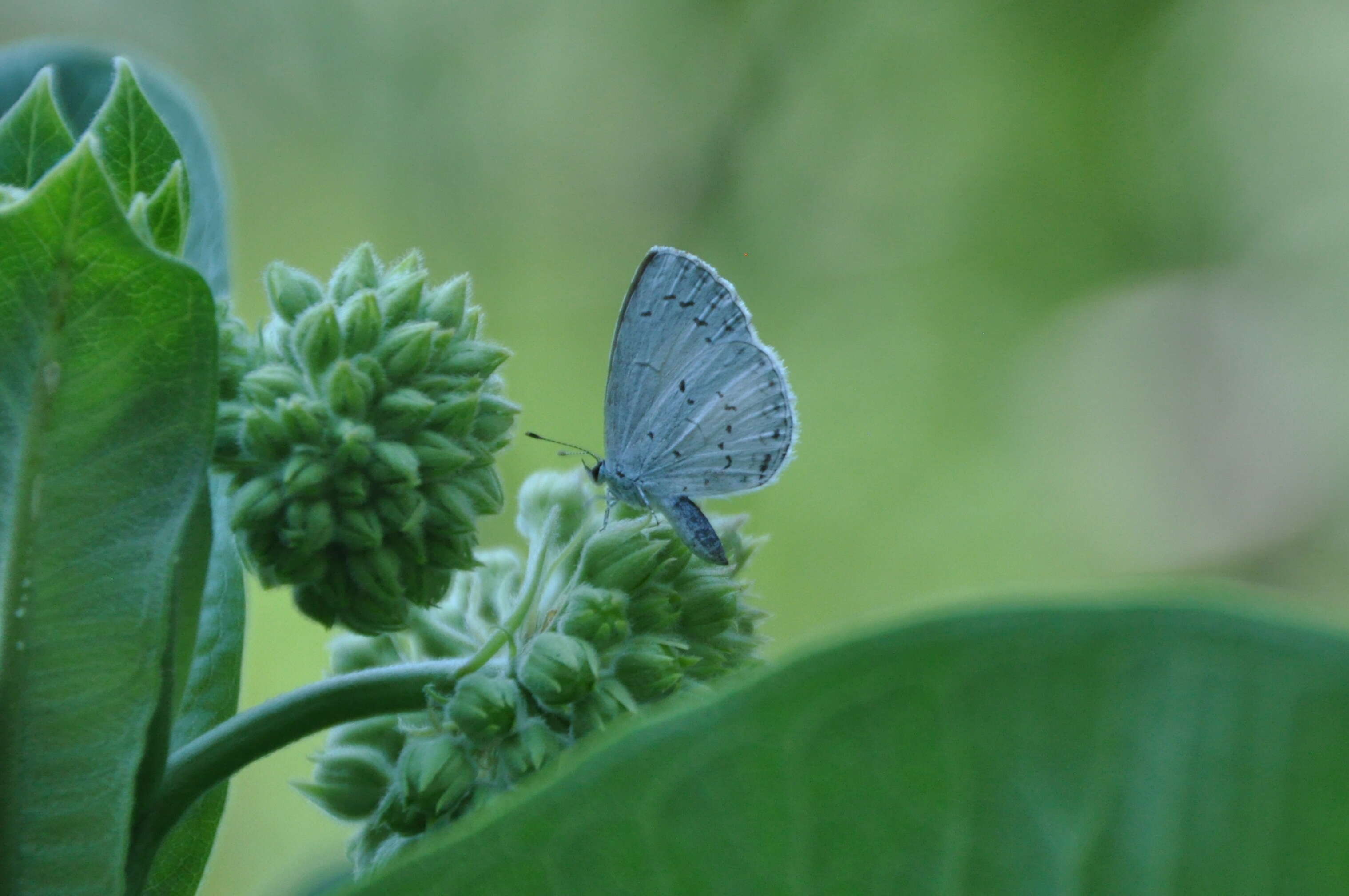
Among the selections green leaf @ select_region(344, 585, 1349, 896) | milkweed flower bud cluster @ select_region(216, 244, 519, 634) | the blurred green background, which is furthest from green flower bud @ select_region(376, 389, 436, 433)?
the blurred green background

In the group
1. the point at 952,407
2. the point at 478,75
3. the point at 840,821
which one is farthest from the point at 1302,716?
the point at 478,75

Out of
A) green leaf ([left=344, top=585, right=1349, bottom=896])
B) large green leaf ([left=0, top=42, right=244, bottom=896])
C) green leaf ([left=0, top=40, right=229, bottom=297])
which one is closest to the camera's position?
green leaf ([left=344, top=585, right=1349, bottom=896])

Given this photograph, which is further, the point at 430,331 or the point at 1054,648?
the point at 430,331

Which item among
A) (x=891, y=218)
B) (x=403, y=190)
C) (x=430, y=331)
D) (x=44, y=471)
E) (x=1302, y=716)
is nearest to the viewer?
(x=1302, y=716)

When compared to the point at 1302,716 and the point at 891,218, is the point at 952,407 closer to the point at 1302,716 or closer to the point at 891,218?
the point at 891,218

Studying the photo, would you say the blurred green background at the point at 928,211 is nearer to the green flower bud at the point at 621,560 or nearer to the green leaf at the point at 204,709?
the green flower bud at the point at 621,560

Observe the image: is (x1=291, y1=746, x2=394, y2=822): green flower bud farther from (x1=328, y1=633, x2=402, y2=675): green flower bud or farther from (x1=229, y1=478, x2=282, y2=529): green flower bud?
(x1=229, y1=478, x2=282, y2=529): green flower bud

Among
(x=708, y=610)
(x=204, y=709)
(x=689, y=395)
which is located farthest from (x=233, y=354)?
(x=689, y=395)
